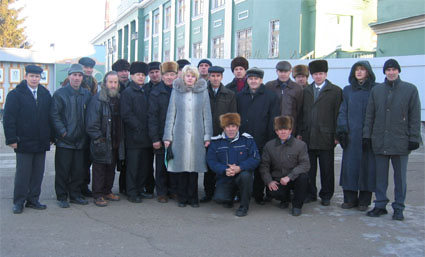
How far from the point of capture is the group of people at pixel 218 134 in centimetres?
580

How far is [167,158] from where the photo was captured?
6352mm

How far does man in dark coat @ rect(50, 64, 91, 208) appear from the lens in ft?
19.8

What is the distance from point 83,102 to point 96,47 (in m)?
17.0

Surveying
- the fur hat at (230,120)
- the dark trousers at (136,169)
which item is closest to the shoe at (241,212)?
the fur hat at (230,120)

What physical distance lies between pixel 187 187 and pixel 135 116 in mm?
1267

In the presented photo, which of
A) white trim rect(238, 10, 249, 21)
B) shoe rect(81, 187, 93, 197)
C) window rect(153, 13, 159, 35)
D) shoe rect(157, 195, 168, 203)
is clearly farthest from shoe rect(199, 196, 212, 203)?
window rect(153, 13, 159, 35)

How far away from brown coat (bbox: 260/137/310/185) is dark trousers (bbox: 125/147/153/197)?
1751mm

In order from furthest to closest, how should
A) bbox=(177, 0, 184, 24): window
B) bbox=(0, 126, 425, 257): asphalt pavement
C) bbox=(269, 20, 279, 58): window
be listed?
→ bbox=(177, 0, 184, 24): window < bbox=(269, 20, 279, 58): window < bbox=(0, 126, 425, 257): asphalt pavement

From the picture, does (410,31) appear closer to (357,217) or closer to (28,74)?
(357,217)

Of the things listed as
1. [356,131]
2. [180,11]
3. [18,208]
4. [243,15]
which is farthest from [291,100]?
[180,11]

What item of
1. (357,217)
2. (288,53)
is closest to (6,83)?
(288,53)

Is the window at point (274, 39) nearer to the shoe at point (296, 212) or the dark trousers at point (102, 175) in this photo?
the dark trousers at point (102, 175)

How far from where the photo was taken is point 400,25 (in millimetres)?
16031

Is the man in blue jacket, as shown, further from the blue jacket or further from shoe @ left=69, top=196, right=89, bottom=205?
shoe @ left=69, top=196, right=89, bottom=205
